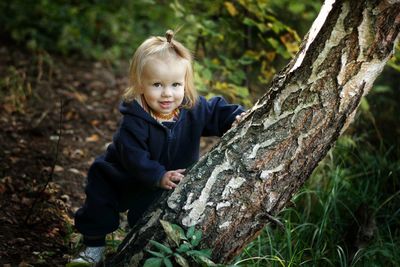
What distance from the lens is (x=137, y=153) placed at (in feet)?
7.87

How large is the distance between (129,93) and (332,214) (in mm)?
1584

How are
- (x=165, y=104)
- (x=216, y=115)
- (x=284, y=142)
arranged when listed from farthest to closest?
(x=216, y=115), (x=165, y=104), (x=284, y=142)

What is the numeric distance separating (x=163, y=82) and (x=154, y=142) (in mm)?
316

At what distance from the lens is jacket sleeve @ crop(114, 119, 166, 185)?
2336 millimetres

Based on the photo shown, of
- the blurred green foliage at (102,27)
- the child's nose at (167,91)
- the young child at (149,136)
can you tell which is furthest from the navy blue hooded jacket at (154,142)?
the blurred green foliage at (102,27)

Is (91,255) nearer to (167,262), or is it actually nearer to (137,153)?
(137,153)

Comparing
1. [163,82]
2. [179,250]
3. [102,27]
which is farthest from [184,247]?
[102,27]

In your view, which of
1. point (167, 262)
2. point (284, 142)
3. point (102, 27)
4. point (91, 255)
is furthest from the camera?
point (102, 27)

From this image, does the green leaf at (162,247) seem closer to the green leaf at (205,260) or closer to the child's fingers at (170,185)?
the green leaf at (205,260)

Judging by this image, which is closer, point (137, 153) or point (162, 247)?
point (162, 247)

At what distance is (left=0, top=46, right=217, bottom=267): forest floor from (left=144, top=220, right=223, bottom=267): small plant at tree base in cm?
96

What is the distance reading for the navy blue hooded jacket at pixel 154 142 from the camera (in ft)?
7.86

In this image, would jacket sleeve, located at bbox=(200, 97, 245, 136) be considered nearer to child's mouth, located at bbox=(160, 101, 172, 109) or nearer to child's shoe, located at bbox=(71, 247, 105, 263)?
child's mouth, located at bbox=(160, 101, 172, 109)

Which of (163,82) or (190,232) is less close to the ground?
(163,82)
